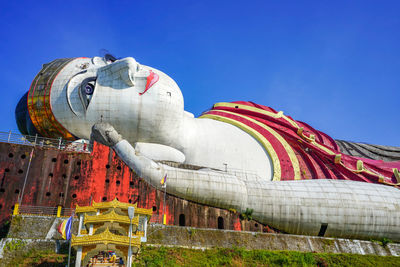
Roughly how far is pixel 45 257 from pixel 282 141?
1420 centimetres

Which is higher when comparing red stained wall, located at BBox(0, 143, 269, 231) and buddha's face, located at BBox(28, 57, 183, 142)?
buddha's face, located at BBox(28, 57, 183, 142)

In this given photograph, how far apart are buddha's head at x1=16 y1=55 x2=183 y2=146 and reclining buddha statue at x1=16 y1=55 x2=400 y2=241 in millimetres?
44

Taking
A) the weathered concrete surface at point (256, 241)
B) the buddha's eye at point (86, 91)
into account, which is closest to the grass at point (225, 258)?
the weathered concrete surface at point (256, 241)

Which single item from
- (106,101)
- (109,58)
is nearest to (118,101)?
(106,101)

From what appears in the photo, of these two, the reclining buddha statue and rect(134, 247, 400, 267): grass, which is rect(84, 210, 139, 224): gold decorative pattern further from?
the reclining buddha statue

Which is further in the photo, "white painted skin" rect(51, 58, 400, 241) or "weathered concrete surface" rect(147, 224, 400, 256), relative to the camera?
"white painted skin" rect(51, 58, 400, 241)

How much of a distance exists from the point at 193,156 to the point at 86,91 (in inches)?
232

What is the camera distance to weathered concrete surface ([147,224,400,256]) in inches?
571

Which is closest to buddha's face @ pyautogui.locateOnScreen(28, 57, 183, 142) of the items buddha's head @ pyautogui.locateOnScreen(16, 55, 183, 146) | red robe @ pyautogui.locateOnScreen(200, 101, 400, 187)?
buddha's head @ pyautogui.locateOnScreen(16, 55, 183, 146)

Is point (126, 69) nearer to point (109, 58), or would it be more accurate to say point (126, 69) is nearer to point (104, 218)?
point (109, 58)

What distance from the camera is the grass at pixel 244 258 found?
13262 mm

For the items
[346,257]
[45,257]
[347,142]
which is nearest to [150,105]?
[45,257]

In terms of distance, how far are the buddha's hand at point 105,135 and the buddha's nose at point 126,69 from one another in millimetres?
2237

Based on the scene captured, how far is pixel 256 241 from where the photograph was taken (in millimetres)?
15680
